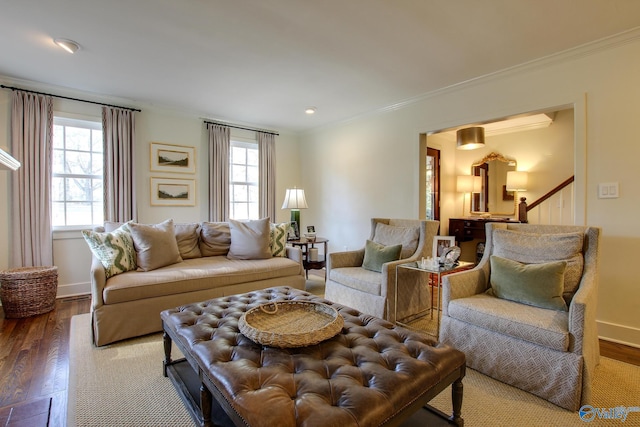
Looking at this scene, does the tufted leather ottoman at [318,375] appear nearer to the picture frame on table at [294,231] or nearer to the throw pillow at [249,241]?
the throw pillow at [249,241]

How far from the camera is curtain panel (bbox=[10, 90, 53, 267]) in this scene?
344 centimetres

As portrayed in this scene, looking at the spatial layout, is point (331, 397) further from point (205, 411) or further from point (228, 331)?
point (228, 331)

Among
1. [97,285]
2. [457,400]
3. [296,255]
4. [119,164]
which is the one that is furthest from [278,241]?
[457,400]

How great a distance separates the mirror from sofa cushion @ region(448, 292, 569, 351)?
3.47m

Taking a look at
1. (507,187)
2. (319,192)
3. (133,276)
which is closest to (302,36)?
(133,276)

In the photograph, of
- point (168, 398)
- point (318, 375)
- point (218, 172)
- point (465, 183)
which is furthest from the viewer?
point (465, 183)

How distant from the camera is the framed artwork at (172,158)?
14.4 feet

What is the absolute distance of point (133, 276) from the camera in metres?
2.70

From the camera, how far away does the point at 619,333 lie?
102 inches

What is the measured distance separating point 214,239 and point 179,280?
3.05 feet

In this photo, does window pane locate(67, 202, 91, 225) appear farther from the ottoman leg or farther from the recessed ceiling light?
the ottoman leg

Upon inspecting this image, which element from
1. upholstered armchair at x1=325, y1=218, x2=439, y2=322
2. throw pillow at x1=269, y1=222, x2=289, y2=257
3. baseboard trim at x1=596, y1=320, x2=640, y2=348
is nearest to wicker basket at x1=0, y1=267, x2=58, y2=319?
throw pillow at x1=269, y1=222, x2=289, y2=257

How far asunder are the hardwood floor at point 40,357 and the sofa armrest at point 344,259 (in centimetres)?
210

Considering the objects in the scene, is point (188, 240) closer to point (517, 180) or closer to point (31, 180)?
point (31, 180)
